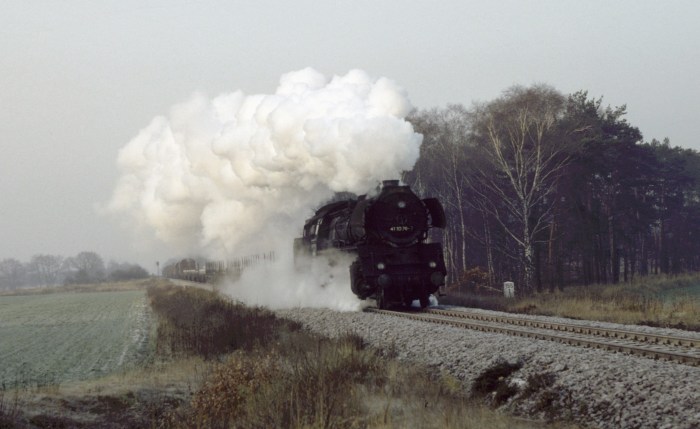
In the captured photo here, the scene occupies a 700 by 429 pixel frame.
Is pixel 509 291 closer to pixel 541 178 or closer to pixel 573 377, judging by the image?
pixel 541 178

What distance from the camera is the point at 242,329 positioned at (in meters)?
18.7

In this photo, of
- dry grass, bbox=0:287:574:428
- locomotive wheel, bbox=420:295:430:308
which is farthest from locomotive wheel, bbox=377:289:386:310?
dry grass, bbox=0:287:574:428

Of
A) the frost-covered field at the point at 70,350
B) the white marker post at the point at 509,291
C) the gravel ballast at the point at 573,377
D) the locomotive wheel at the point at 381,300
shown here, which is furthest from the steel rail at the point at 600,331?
the white marker post at the point at 509,291

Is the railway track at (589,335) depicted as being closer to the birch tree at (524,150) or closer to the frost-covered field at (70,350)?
the frost-covered field at (70,350)

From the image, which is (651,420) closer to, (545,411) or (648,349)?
(545,411)

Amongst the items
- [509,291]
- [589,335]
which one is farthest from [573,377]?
[509,291]

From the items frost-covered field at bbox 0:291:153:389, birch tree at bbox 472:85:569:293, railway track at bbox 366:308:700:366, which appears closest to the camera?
railway track at bbox 366:308:700:366

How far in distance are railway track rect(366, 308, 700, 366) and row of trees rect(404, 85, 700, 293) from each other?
17.7 m

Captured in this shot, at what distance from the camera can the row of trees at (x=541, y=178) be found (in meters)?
38.2

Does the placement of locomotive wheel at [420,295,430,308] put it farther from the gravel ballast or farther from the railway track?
the gravel ballast

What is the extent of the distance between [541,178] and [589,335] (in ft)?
85.1

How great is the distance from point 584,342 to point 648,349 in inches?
50.9

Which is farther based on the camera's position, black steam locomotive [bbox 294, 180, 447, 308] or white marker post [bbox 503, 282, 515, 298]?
white marker post [bbox 503, 282, 515, 298]

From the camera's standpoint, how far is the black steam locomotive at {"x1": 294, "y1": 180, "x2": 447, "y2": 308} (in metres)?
20.5
